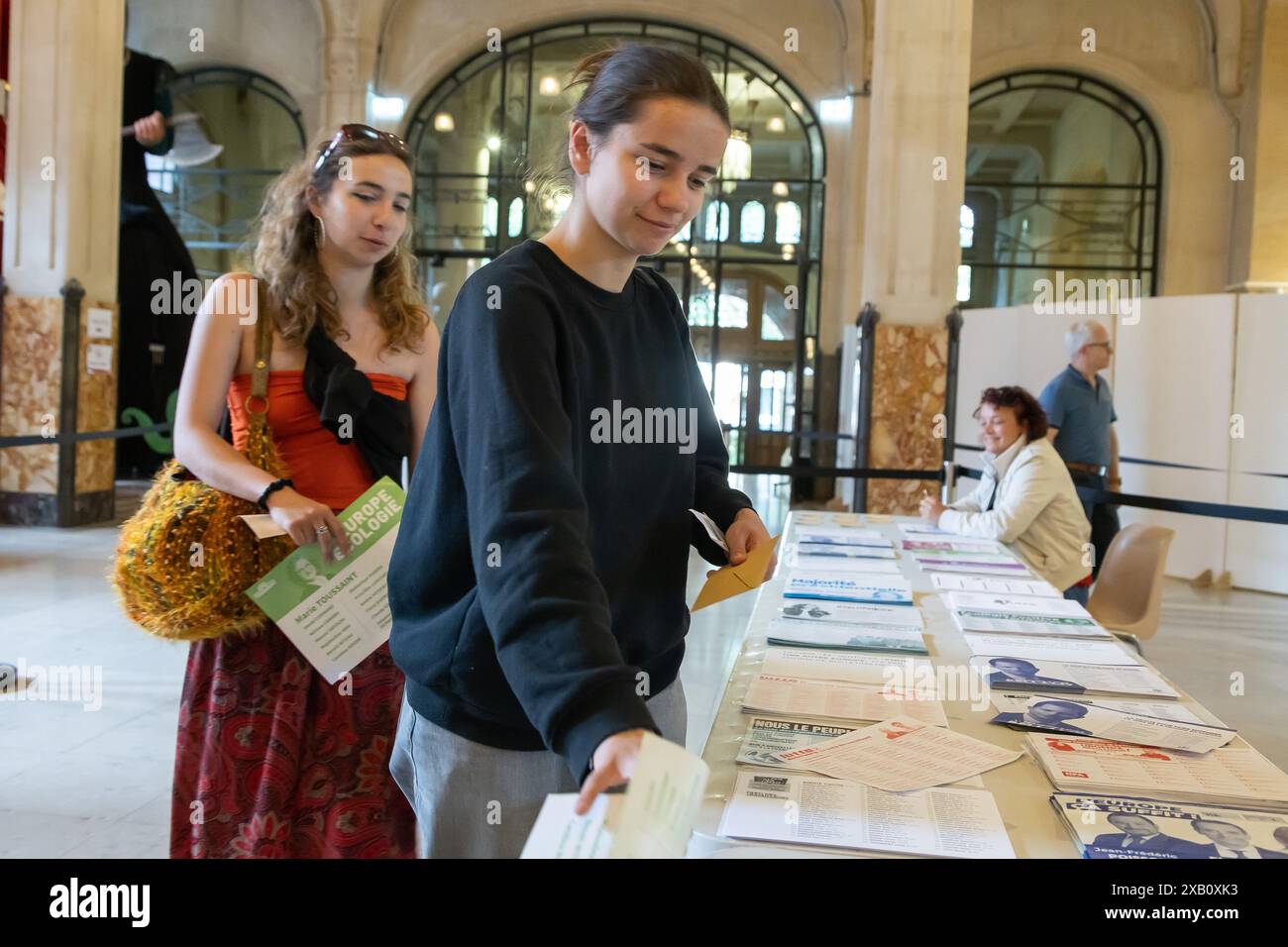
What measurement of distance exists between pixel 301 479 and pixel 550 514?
127cm

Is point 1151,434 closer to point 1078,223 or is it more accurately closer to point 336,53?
point 1078,223

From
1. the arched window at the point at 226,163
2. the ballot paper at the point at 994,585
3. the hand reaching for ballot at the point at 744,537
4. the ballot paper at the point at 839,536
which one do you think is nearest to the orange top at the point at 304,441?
the hand reaching for ballot at the point at 744,537

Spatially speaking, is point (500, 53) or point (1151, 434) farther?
point (500, 53)

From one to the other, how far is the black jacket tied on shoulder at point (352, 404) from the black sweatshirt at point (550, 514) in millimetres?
814

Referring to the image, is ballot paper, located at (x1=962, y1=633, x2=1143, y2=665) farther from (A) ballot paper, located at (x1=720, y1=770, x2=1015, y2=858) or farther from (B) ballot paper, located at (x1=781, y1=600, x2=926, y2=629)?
(A) ballot paper, located at (x1=720, y1=770, x2=1015, y2=858)

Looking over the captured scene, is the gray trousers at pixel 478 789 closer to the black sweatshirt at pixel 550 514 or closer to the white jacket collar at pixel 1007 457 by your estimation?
the black sweatshirt at pixel 550 514

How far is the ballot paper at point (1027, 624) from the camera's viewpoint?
106 inches

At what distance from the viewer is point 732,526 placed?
66.2 inches

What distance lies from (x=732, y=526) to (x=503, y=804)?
0.52 metres

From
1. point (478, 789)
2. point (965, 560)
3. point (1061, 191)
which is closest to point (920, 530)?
point (965, 560)

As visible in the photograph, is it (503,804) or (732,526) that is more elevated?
→ (732,526)

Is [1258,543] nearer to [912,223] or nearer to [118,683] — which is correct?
[912,223]

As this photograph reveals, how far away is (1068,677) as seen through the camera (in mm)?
2268
